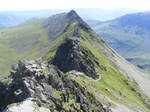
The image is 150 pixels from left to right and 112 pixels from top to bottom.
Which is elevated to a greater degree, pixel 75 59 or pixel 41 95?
pixel 41 95

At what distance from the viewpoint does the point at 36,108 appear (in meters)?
49.7

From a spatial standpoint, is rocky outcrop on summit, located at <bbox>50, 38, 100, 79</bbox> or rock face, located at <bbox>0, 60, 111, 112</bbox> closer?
rock face, located at <bbox>0, 60, 111, 112</bbox>

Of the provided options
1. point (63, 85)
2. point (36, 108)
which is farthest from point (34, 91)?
point (63, 85)

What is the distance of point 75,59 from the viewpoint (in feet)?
468

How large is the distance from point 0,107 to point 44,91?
16.9 meters

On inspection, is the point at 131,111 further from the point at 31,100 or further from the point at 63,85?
the point at 31,100

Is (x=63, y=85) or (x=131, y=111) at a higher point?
(x=63, y=85)

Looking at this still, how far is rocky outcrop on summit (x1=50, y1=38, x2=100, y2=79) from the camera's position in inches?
5522

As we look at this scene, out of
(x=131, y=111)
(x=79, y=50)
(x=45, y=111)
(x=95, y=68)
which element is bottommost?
Answer: (x=131, y=111)

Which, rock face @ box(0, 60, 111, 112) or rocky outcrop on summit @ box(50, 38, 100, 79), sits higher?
rock face @ box(0, 60, 111, 112)

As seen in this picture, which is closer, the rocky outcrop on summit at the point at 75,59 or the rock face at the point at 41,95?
the rock face at the point at 41,95

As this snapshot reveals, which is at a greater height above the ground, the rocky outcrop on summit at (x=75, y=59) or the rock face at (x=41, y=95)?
the rock face at (x=41, y=95)

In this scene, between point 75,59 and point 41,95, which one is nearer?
point 41,95

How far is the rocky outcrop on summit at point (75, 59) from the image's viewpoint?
140250 millimetres
